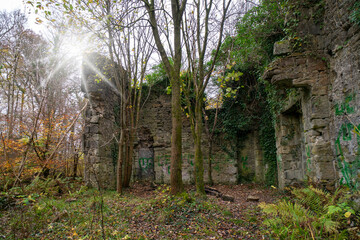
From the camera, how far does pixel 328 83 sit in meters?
4.58

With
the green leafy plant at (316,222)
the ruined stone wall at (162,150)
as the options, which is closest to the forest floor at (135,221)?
the green leafy plant at (316,222)

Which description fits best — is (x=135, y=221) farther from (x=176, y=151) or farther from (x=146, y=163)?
(x=146, y=163)

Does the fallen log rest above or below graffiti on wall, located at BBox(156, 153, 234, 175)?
below

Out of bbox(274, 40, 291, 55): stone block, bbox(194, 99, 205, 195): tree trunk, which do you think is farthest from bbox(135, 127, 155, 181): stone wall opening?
bbox(274, 40, 291, 55): stone block

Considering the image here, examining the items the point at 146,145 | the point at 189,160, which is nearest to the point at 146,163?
the point at 146,145

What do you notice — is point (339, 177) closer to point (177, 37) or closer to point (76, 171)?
Result: point (177, 37)

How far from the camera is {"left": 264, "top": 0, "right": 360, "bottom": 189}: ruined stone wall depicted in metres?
3.73

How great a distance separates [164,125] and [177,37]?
5790mm

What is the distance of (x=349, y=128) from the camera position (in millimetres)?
3797

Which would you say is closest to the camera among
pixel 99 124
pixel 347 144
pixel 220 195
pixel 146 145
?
pixel 347 144

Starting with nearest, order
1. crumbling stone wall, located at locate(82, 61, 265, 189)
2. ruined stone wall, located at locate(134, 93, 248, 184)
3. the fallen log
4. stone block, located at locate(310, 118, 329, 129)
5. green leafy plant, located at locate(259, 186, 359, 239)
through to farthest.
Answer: green leafy plant, located at locate(259, 186, 359, 239) → stone block, located at locate(310, 118, 329, 129) → the fallen log → crumbling stone wall, located at locate(82, 61, 265, 189) → ruined stone wall, located at locate(134, 93, 248, 184)

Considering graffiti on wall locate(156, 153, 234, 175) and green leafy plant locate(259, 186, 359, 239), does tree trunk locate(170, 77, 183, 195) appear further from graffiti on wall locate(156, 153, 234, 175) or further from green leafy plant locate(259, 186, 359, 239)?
graffiti on wall locate(156, 153, 234, 175)

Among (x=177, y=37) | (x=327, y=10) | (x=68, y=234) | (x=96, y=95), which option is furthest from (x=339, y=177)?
(x=96, y=95)

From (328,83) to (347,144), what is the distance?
1467 millimetres
